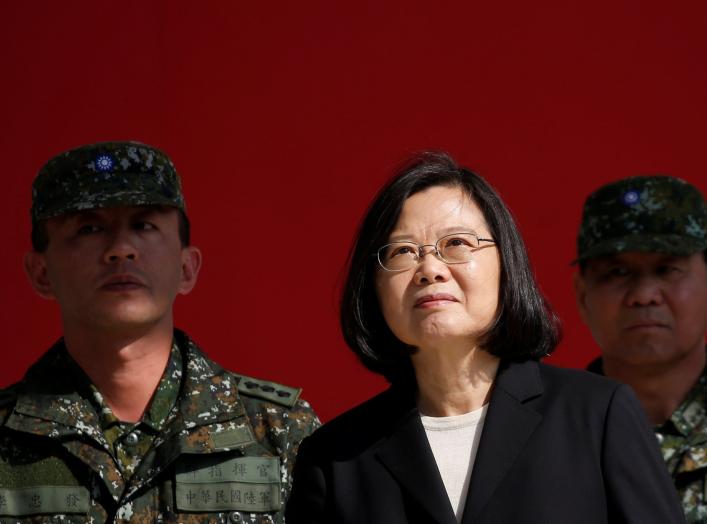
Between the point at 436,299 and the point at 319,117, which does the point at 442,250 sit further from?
the point at 319,117

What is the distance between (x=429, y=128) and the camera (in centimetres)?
388

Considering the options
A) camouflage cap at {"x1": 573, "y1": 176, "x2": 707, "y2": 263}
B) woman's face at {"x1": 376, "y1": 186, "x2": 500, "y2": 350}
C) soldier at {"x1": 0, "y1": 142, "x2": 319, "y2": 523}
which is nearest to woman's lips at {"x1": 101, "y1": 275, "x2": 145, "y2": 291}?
soldier at {"x1": 0, "y1": 142, "x2": 319, "y2": 523}

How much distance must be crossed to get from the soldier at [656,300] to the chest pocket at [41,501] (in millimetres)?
1237

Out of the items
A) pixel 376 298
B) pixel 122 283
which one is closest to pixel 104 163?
pixel 122 283

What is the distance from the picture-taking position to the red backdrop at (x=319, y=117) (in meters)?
3.77

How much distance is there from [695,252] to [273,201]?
1220 mm

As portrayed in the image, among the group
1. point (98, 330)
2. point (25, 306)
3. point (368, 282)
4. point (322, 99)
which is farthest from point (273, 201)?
point (368, 282)

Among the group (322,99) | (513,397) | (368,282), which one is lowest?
(513,397)

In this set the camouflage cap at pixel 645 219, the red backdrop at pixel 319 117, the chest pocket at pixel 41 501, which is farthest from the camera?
the red backdrop at pixel 319 117

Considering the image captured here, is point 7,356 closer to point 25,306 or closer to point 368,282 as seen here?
point 25,306

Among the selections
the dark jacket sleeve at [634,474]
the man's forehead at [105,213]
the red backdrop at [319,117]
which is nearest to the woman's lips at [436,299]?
the dark jacket sleeve at [634,474]

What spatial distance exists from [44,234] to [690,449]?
1.49 metres

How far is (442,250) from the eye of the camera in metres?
2.27

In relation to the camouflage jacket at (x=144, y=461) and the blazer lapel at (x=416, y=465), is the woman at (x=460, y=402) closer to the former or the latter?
the blazer lapel at (x=416, y=465)
